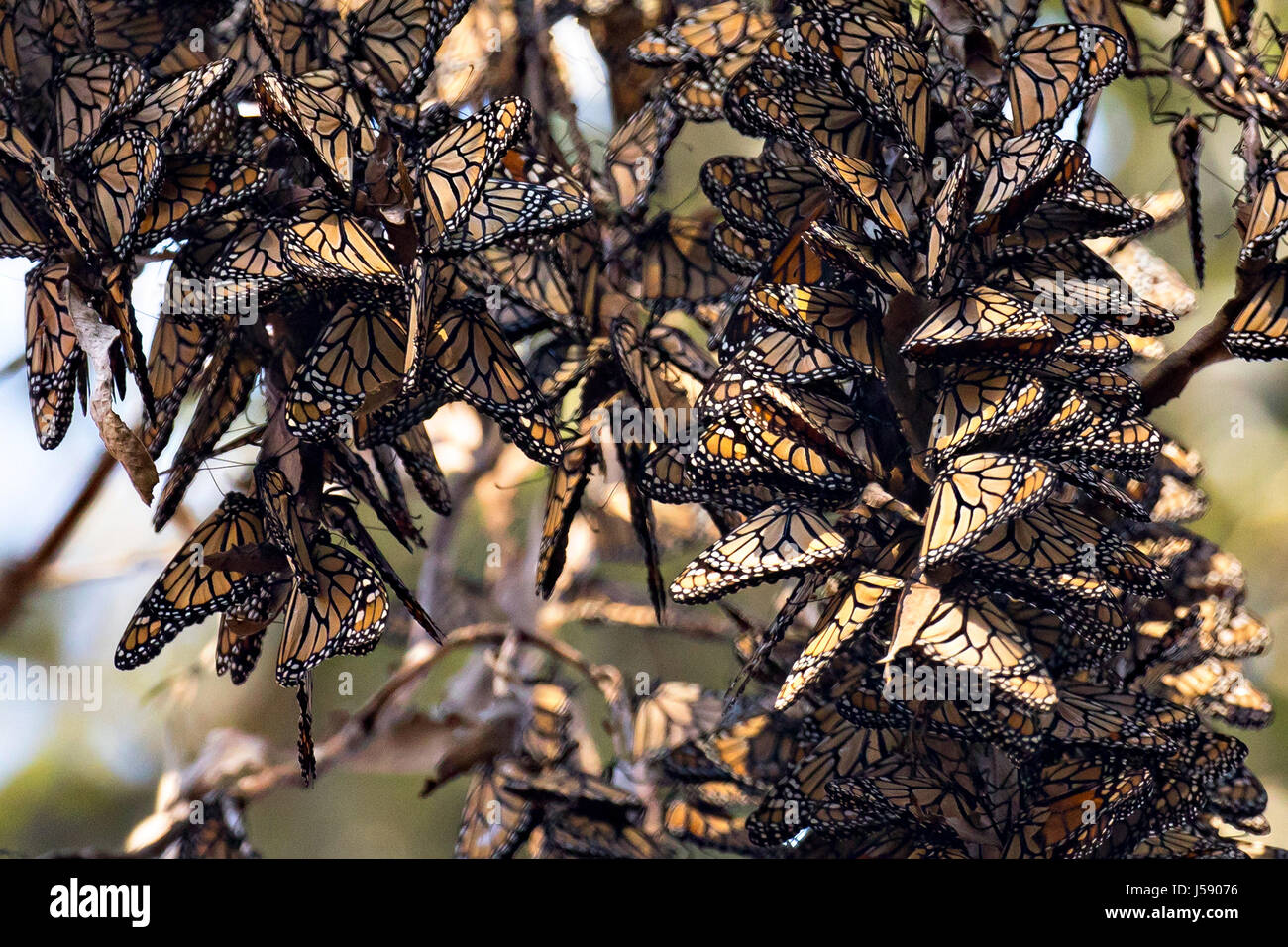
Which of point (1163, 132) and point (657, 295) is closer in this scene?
point (657, 295)

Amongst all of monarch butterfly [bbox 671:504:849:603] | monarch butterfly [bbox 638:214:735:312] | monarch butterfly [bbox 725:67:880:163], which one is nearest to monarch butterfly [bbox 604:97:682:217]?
monarch butterfly [bbox 638:214:735:312]

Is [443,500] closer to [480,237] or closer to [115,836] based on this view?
[480,237]

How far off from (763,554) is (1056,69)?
0.17 m

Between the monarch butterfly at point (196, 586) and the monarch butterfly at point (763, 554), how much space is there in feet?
0.45

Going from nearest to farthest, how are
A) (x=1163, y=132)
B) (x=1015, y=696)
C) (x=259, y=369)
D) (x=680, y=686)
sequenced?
(x=1015, y=696) < (x=259, y=369) < (x=680, y=686) < (x=1163, y=132)

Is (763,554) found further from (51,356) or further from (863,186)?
(51,356)

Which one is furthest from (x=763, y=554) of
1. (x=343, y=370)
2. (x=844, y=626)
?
(x=343, y=370)

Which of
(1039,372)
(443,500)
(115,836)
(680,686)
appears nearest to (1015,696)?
(1039,372)

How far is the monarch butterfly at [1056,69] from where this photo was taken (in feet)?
1.17

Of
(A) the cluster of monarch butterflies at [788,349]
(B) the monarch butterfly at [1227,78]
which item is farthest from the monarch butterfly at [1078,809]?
(B) the monarch butterfly at [1227,78]

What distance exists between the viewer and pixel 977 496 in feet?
0.98

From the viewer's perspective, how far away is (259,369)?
396 mm

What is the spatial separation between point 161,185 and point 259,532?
0.36ft
